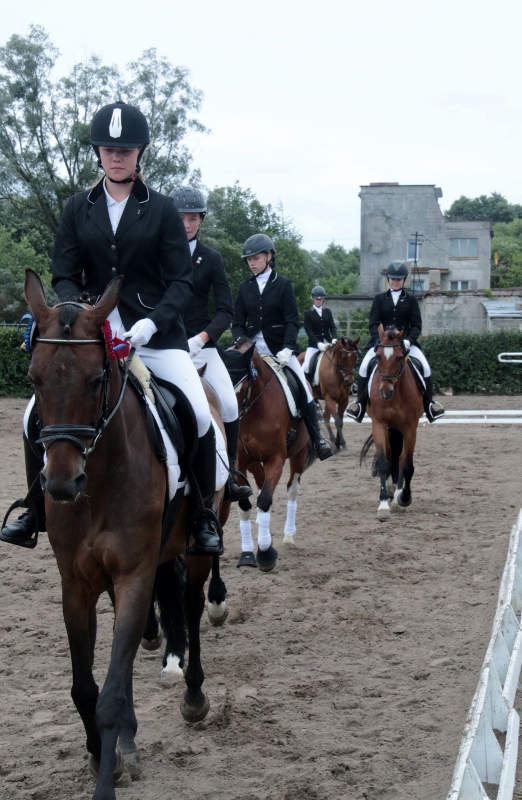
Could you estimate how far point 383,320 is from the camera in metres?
12.2

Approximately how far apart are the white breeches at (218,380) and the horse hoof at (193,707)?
225cm

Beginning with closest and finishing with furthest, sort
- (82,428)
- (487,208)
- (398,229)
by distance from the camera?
(82,428) < (398,229) < (487,208)

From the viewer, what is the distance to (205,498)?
15.8ft

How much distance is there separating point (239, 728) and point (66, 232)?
274 cm

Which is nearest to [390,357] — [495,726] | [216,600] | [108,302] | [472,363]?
[216,600]

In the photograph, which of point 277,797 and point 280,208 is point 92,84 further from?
point 277,797

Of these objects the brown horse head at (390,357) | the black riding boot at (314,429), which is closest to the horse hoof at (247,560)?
the black riding boot at (314,429)

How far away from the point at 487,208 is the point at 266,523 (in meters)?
114

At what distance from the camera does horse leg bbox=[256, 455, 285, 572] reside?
805 centimetres

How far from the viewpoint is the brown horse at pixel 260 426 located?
8281 mm

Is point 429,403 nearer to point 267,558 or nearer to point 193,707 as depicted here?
point 267,558

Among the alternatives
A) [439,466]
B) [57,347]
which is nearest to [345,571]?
[57,347]

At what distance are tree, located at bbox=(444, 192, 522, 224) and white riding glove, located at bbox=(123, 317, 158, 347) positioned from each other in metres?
111

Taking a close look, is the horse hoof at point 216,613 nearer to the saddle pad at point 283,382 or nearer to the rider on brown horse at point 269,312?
the saddle pad at point 283,382
